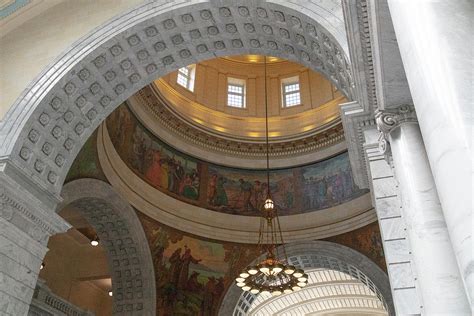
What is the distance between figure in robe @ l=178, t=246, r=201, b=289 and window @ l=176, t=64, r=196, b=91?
5612 millimetres

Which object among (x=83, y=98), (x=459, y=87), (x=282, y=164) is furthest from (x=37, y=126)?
(x=282, y=164)

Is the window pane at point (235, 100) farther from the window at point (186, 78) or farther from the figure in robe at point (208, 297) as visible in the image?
the figure in robe at point (208, 297)

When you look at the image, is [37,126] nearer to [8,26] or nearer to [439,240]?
[8,26]

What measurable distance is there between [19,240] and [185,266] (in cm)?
822

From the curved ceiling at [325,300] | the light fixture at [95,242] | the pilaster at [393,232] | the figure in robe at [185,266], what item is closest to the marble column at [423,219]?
the pilaster at [393,232]

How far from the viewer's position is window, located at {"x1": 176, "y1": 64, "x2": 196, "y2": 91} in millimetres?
17844

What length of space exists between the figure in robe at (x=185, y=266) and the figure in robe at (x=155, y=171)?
2222mm

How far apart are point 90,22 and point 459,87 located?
751 centimetres

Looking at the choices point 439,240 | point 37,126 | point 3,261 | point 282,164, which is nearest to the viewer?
point 439,240

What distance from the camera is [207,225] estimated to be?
16.5 metres

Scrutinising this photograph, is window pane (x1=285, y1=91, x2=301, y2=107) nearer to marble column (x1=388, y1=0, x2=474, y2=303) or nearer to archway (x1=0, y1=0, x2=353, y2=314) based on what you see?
archway (x1=0, y1=0, x2=353, y2=314)

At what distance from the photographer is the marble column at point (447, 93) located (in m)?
2.59

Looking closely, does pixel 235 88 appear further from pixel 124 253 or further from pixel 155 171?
pixel 124 253

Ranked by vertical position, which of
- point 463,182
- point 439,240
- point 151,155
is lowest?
point 463,182
